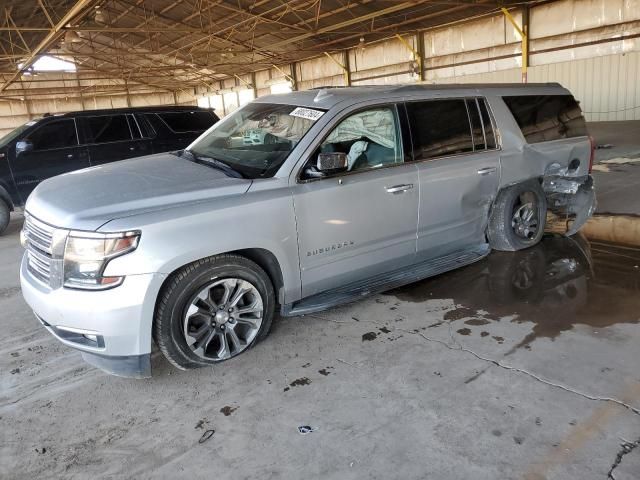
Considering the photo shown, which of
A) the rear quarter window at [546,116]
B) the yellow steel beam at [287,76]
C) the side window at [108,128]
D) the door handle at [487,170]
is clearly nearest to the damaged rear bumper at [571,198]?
the rear quarter window at [546,116]

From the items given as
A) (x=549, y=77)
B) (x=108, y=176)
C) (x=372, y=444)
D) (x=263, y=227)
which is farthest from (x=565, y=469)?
(x=549, y=77)

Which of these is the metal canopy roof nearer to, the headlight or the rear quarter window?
the rear quarter window

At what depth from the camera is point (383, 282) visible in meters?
4.10

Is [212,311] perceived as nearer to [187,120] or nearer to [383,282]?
[383,282]

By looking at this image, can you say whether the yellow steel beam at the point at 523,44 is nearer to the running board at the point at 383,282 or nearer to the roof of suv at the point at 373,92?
the roof of suv at the point at 373,92

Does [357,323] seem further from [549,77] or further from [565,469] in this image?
[549,77]

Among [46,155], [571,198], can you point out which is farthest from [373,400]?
[46,155]

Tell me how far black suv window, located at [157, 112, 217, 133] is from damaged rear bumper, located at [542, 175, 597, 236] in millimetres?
6494

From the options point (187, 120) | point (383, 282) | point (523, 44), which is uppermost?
point (523, 44)

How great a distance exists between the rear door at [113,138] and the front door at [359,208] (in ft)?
20.2

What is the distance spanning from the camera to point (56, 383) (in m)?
3.35

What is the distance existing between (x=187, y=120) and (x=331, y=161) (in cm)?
664

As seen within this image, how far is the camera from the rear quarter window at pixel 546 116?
5105 mm

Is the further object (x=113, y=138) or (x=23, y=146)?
(x=113, y=138)
